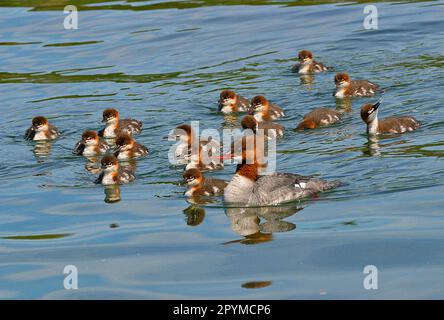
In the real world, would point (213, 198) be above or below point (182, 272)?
above

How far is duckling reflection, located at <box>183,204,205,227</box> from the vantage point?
8867mm

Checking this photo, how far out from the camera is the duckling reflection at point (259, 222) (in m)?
8.36

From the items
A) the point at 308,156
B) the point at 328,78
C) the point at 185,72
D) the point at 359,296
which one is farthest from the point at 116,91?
the point at 359,296

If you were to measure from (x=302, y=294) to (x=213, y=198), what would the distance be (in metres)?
2.80

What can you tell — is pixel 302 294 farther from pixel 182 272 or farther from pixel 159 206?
pixel 159 206

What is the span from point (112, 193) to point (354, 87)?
13.3 feet

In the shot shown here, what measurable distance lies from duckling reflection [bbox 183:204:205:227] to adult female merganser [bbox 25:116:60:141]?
9.80 ft

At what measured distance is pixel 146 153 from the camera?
1130 cm

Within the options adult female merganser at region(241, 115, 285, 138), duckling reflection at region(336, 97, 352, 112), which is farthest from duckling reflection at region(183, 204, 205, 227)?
duckling reflection at region(336, 97, 352, 112)

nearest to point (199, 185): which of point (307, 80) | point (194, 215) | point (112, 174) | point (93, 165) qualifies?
point (194, 215)

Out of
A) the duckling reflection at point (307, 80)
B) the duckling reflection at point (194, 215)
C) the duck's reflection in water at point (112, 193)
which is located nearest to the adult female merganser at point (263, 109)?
the duckling reflection at point (307, 80)

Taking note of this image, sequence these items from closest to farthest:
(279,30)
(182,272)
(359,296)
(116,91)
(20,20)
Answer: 1. (359,296)
2. (182,272)
3. (116,91)
4. (279,30)
5. (20,20)

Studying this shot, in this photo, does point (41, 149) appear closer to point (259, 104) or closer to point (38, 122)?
point (38, 122)

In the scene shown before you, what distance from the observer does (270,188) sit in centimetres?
936
